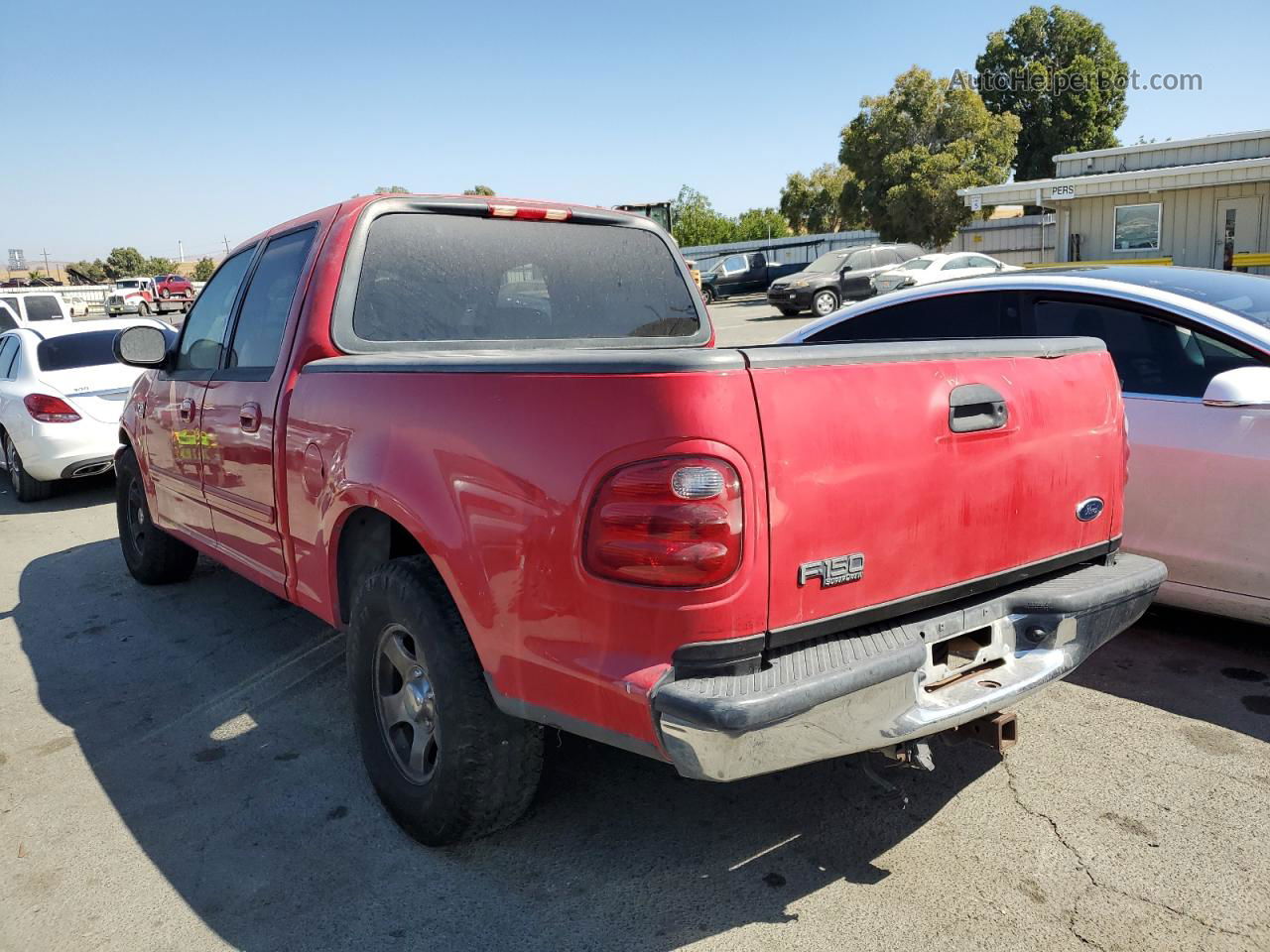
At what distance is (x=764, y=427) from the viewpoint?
2.17 m

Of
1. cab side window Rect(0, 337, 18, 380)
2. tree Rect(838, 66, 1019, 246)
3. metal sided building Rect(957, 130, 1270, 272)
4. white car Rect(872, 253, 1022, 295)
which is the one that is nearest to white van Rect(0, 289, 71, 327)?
cab side window Rect(0, 337, 18, 380)

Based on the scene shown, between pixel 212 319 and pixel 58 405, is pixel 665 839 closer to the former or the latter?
pixel 212 319

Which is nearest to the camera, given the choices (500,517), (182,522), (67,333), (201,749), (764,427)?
(764,427)

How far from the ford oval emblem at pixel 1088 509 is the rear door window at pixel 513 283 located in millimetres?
1832

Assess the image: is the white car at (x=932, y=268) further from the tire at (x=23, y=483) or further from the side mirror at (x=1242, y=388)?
the side mirror at (x=1242, y=388)

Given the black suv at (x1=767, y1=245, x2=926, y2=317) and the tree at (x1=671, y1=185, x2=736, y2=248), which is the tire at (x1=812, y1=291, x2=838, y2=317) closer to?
the black suv at (x1=767, y1=245, x2=926, y2=317)

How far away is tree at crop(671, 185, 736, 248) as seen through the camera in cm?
7281

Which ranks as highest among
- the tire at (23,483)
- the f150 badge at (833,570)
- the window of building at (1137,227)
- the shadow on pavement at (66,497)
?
the window of building at (1137,227)

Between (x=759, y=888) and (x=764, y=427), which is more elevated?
(x=764, y=427)

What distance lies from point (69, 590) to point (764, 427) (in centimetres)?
540

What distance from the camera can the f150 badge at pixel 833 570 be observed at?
2260mm

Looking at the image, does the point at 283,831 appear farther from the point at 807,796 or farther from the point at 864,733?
the point at 864,733

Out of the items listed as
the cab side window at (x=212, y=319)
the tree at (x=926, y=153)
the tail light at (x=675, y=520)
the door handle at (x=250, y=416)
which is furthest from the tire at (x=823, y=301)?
the tail light at (x=675, y=520)

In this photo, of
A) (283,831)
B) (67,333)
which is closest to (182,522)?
(283,831)
